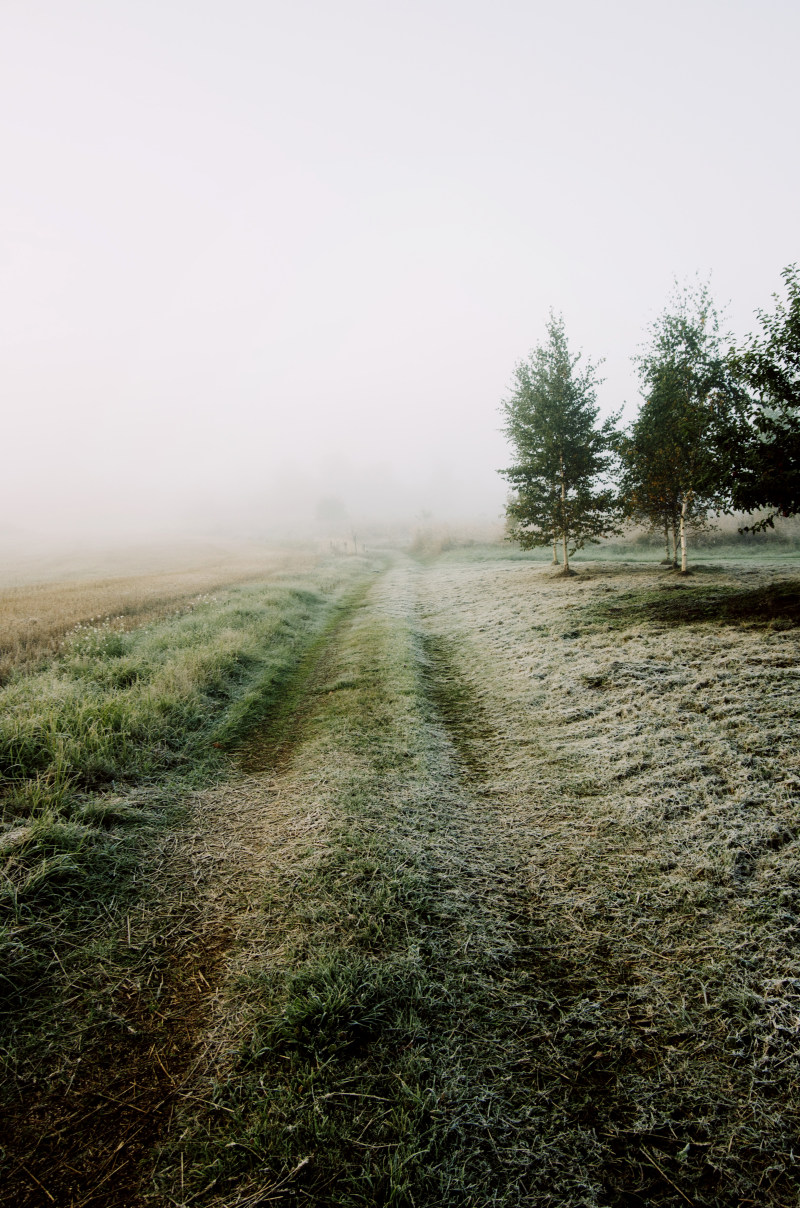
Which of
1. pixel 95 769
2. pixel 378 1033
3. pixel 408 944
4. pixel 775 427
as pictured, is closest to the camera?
pixel 378 1033

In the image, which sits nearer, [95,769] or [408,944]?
[408,944]

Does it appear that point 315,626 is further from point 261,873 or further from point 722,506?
point 722,506

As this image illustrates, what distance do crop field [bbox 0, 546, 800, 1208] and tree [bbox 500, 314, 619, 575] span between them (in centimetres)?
1482

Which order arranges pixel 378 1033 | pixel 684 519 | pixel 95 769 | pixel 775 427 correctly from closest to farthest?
pixel 378 1033
pixel 95 769
pixel 775 427
pixel 684 519

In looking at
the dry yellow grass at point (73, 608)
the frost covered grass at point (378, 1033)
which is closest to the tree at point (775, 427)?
the frost covered grass at point (378, 1033)

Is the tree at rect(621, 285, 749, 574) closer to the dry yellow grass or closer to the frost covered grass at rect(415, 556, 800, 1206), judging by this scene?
the frost covered grass at rect(415, 556, 800, 1206)

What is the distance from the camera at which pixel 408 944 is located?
4266 mm

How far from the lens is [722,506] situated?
17.9 meters

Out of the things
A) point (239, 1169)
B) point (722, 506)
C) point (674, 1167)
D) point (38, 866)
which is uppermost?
point (722, 506)

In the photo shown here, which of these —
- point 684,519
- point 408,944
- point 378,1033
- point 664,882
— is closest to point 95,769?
point 408,944

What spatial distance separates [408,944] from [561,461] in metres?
23.4

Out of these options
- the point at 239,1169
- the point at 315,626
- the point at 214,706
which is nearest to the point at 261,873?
the point at 239,1169

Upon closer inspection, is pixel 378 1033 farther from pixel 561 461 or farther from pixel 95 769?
pixel 561 461

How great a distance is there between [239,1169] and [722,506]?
21284 mm
